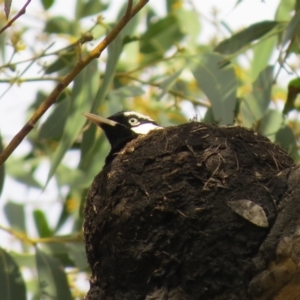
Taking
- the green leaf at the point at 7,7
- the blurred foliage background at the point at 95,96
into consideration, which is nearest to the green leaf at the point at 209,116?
the blurred foliage background at the point at 95,96

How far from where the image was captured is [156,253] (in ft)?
11.6

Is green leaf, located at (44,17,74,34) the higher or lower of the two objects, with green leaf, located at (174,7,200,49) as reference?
higher

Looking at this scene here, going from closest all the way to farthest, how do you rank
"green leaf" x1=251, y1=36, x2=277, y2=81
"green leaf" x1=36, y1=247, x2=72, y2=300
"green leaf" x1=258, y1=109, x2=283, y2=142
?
1. "green leaf" x1=36, y1=247, x2=72, y2=300
2. "green leaf" x1=258, y1=109, x2=283, y2=142
3. "green leaf" x1=251, y1=36, x2=277, y2=81

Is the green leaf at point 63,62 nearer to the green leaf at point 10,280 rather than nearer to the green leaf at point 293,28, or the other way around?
the green leaf at point 10,280

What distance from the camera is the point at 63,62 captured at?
510 cm

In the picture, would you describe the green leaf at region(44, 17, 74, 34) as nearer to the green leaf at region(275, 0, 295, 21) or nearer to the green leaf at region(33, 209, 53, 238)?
the green leaf at region(33, 209, 53, 238)

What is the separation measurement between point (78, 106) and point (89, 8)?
5.15ft

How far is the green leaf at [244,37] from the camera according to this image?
196 inches

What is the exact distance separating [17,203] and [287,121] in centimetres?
199

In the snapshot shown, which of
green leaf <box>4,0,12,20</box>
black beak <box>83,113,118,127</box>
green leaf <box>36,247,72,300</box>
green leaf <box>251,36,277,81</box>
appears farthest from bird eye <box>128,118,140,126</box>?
green leaf <box>4,0,12,20</box>

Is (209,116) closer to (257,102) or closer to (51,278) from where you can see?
(257,102)

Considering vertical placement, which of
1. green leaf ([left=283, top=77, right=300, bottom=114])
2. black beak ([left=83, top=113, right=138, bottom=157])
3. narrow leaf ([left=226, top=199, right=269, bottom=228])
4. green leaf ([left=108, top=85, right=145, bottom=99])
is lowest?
narrow leaf ([left=226, top=199, right=269, bottom=228])

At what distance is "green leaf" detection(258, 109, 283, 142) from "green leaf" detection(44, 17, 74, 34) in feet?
5.73

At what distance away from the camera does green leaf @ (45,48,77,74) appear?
198 inches
